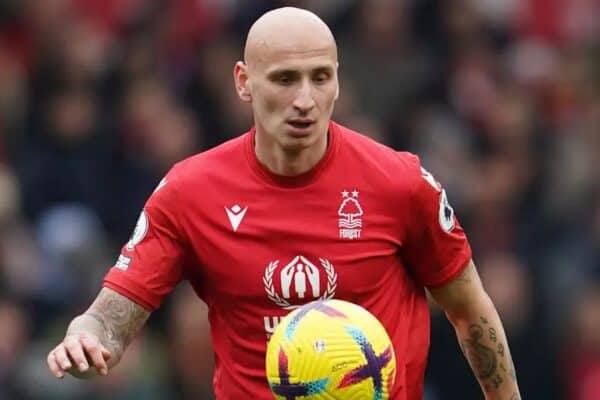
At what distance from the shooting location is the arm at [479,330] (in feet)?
27.0

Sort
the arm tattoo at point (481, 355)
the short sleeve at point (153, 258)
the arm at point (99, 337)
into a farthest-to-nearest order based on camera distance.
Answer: the arm tattoo at point (481, 355) < the short sleeve at point (153, 258) < the arm at point (99, 337)

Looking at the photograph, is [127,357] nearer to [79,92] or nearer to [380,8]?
[79,92]

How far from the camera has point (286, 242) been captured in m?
8.04

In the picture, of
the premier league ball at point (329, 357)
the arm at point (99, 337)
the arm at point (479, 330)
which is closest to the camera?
the premier league ball at point (329, 357)

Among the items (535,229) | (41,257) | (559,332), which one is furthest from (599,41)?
(41,257)

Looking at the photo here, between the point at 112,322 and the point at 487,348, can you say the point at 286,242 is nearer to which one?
the point at 112,322

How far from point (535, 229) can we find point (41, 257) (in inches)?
137

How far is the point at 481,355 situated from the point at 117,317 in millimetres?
1558

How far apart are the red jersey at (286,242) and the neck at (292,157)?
0.03m

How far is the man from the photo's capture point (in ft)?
26.1

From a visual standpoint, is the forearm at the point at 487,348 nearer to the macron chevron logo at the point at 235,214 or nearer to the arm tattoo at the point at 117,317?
the macron chevron logo at the point at 235,214

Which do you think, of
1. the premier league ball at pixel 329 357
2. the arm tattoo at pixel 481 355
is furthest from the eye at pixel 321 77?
the arm tattoo at pixel 481 355

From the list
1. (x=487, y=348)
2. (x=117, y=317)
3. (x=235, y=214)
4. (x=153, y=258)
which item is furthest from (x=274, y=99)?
(x=487, y=348)

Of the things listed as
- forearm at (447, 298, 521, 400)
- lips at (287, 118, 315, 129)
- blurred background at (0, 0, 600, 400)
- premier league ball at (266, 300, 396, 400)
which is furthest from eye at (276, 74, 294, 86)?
blurred background at (0, 0, 600, 400)
